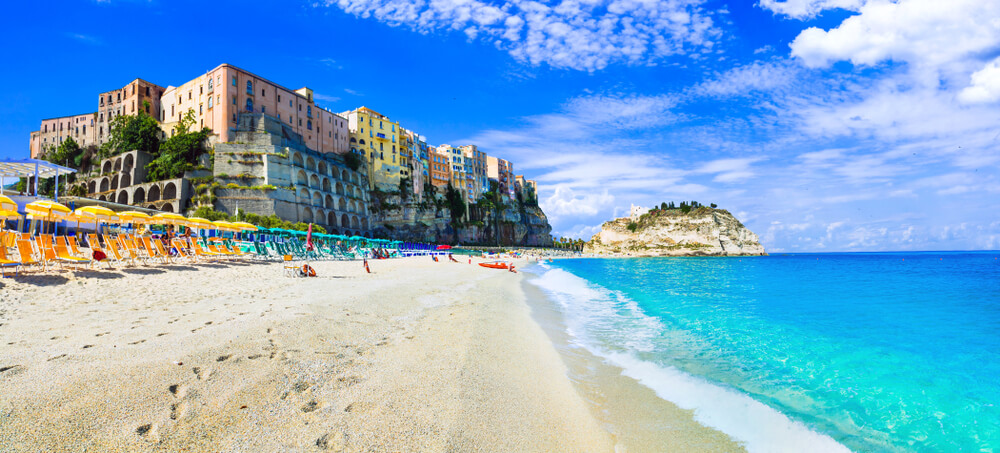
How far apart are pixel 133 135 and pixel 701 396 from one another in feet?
231

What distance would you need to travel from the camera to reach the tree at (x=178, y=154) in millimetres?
→ 49625

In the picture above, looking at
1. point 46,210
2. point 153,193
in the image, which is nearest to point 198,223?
point 46,210

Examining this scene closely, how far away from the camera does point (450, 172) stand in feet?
310

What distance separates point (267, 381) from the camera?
418cm

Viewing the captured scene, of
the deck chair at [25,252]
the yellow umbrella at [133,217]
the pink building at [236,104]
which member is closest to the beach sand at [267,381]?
the deck chair at [25,252]

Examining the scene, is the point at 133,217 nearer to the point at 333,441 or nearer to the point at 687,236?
the point at 333,441

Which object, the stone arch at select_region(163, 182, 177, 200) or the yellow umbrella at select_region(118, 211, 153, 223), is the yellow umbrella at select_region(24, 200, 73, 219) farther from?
the stone arch at select_region(163, 182, 177, 200)

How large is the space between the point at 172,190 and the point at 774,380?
58440 mm

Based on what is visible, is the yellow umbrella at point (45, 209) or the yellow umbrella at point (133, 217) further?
the yellow umbrella at point (133, 217)

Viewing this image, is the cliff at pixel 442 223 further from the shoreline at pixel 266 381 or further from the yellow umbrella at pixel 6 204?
the shoreline at pixel 266 381

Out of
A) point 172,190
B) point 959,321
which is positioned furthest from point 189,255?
point 172,190

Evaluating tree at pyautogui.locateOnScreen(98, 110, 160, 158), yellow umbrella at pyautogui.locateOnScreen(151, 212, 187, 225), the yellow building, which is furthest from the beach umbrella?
the yellow building

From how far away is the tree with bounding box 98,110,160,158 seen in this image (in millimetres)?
53969

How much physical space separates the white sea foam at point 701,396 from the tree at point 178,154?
55.7 metres
